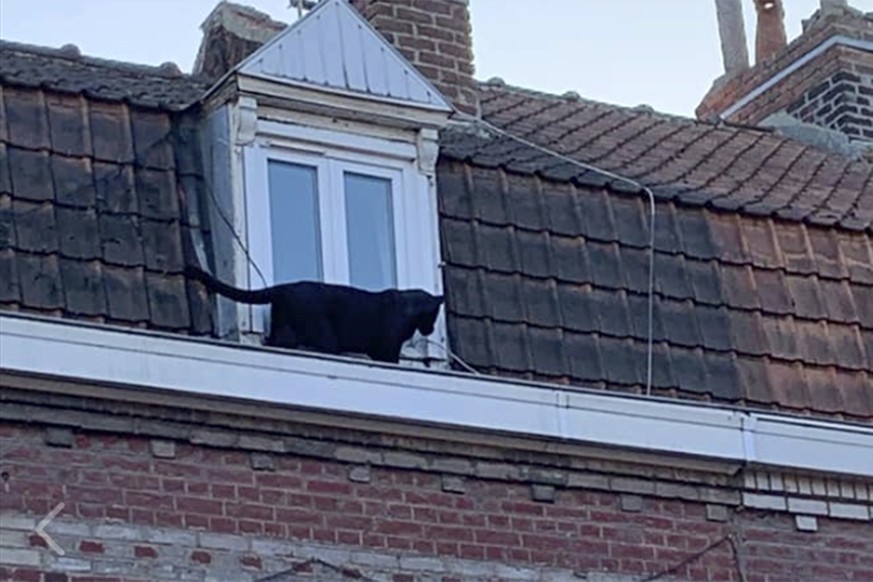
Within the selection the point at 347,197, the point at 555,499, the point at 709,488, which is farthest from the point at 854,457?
the point at 347,197

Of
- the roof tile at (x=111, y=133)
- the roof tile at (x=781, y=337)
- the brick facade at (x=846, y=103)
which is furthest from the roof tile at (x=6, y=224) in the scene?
the brick facade at (x=846, y=103)

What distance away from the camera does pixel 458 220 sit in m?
12.5

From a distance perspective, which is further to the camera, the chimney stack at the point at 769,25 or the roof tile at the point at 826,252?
the chimney stack at the point at 769,25

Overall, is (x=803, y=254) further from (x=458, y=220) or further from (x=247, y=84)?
(x=247, y=84)

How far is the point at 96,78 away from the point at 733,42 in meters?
8.04

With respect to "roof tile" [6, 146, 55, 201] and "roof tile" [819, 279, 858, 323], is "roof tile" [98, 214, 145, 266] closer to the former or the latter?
"roof tile" [6, 146, 55, 201]

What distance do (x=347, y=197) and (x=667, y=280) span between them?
1.77m

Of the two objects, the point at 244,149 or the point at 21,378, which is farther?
the point at 244,149

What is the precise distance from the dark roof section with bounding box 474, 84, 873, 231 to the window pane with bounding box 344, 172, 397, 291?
1.95 feet

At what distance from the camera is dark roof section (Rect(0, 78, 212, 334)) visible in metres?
11.1

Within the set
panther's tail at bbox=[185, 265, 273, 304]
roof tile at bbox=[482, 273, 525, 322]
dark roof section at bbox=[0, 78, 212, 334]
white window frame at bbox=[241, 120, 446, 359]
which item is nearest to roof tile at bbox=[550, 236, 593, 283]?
roof tile at bbox=[482, 273, 525, 322]

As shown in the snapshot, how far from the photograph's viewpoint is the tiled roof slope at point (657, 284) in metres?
12.4

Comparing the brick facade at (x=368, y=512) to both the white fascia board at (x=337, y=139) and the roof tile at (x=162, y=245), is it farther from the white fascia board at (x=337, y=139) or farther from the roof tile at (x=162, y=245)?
the white fascia board at (x=337, y=139)

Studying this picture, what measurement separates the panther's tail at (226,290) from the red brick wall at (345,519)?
74 cm
